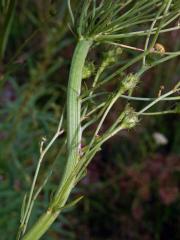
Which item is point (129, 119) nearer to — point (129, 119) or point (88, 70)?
point (129, 119)

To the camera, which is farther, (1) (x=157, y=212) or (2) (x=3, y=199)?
(1) (x=157, y=212)

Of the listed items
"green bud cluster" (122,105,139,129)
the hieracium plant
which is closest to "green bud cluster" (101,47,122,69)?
the hieracium plant

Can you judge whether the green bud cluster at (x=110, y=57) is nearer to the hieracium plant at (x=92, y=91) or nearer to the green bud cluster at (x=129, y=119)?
the hieracium plant at (x=92, y=91)

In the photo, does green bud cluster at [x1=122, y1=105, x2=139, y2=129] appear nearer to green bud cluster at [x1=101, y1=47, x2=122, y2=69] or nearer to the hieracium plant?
the hieracium plant

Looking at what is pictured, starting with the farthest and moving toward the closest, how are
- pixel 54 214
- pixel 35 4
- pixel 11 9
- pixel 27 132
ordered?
1. pixel 35 4
2. pixel 27 132
3. pixel 11 9
4. pixel 54 214

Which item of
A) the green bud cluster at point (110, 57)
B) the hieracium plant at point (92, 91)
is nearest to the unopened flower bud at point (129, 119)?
the hieracium plant at point (92, 91)

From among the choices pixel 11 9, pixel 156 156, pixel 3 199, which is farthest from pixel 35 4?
pixel 11 9

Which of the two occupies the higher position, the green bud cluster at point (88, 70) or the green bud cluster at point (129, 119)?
the green bud cluster at point (88, 70)

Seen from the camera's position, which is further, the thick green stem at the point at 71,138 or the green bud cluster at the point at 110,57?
the green bud cluster at the point at 110,57

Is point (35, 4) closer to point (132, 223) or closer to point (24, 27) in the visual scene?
point (24, 27)
